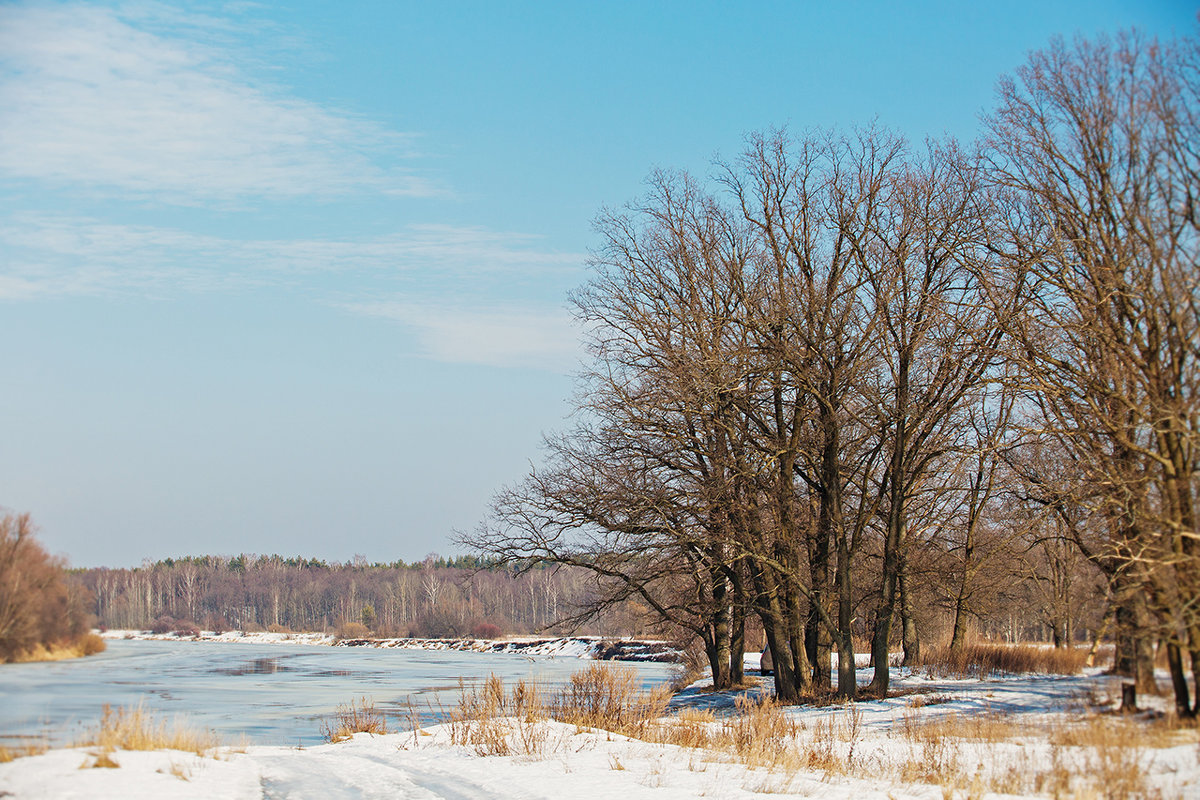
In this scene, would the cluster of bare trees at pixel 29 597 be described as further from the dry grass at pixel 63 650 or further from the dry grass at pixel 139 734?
the dry grass at pixel 139 734

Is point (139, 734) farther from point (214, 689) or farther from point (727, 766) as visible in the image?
point (214, 689)

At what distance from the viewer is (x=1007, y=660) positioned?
68.0 feet

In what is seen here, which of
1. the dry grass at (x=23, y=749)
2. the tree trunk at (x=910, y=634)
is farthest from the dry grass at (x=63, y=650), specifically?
the tree trunk at (x=910, y=634)

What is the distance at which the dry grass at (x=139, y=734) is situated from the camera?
8711 mm

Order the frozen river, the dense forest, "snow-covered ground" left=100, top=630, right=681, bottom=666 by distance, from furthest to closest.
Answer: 1. "snow-covered ground" left=100, top=630, right=681, bottom=666
2. the dense forest
3. the frozen river

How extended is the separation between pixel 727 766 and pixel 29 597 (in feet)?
28.0

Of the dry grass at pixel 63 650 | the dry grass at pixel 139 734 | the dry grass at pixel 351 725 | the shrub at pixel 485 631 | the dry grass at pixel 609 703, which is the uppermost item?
the dry grass at pixel 63 650

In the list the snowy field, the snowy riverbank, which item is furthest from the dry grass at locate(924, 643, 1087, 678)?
the snowy riverbank

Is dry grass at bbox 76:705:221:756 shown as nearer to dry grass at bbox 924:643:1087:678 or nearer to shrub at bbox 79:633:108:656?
shrub at bbox 79:633:108:656

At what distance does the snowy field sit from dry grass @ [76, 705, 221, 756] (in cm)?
11

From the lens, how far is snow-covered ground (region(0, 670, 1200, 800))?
8.52 metres

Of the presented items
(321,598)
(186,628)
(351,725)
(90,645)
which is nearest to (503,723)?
(186,628)

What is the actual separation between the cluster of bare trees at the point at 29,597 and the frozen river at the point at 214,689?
0.24 m

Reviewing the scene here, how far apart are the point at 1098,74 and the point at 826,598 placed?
1244 centimetres
